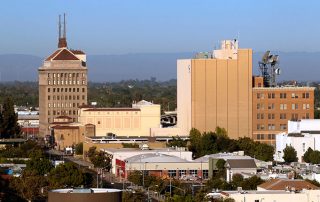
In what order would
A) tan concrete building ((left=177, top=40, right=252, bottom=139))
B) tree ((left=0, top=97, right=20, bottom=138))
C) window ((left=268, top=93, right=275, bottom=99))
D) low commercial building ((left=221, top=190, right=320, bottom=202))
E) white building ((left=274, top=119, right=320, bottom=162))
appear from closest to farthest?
low commercial building ((left=221, top=190, right=320, bottom=202)), white building ((left=274, top=119, right=320, bottom=162)), window ((left=268, top=93, right=275, bottom=99)), tan concrete building ((left=177, top=40, right=252, bottom=139)), tree ((left=0, top=97, right=20, bottom=138))

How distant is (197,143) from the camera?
401 ft

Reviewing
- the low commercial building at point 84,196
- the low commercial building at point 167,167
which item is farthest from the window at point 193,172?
the low commercial building at point 84,196

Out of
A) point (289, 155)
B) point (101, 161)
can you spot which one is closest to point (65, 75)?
point (101, 161)

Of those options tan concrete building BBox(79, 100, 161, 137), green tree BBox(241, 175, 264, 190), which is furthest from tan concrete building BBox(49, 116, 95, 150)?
green tree BBox(241, 175, 264, 190)

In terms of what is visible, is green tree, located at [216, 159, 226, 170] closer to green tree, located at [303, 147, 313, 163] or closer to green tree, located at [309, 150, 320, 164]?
green tree, located at [309, 150, 320, 164]

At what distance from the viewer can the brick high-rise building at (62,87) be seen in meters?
166

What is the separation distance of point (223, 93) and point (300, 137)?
1930 centimetres

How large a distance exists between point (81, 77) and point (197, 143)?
4859 cm

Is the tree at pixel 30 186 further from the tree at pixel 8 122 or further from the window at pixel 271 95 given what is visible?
the tree at pixel 8 122

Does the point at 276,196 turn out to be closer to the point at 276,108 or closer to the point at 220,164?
the point at 220,164

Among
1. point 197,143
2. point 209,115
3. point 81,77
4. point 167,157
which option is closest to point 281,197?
point 167,157

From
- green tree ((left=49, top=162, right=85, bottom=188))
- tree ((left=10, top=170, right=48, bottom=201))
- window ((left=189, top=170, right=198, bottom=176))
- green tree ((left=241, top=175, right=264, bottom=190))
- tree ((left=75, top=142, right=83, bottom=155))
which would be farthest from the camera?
tree ((left=75, top=142, right=83, bottom=155))

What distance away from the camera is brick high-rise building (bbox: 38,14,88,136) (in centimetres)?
16650

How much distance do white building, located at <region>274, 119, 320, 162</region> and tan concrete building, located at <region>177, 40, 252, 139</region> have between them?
368 inches
